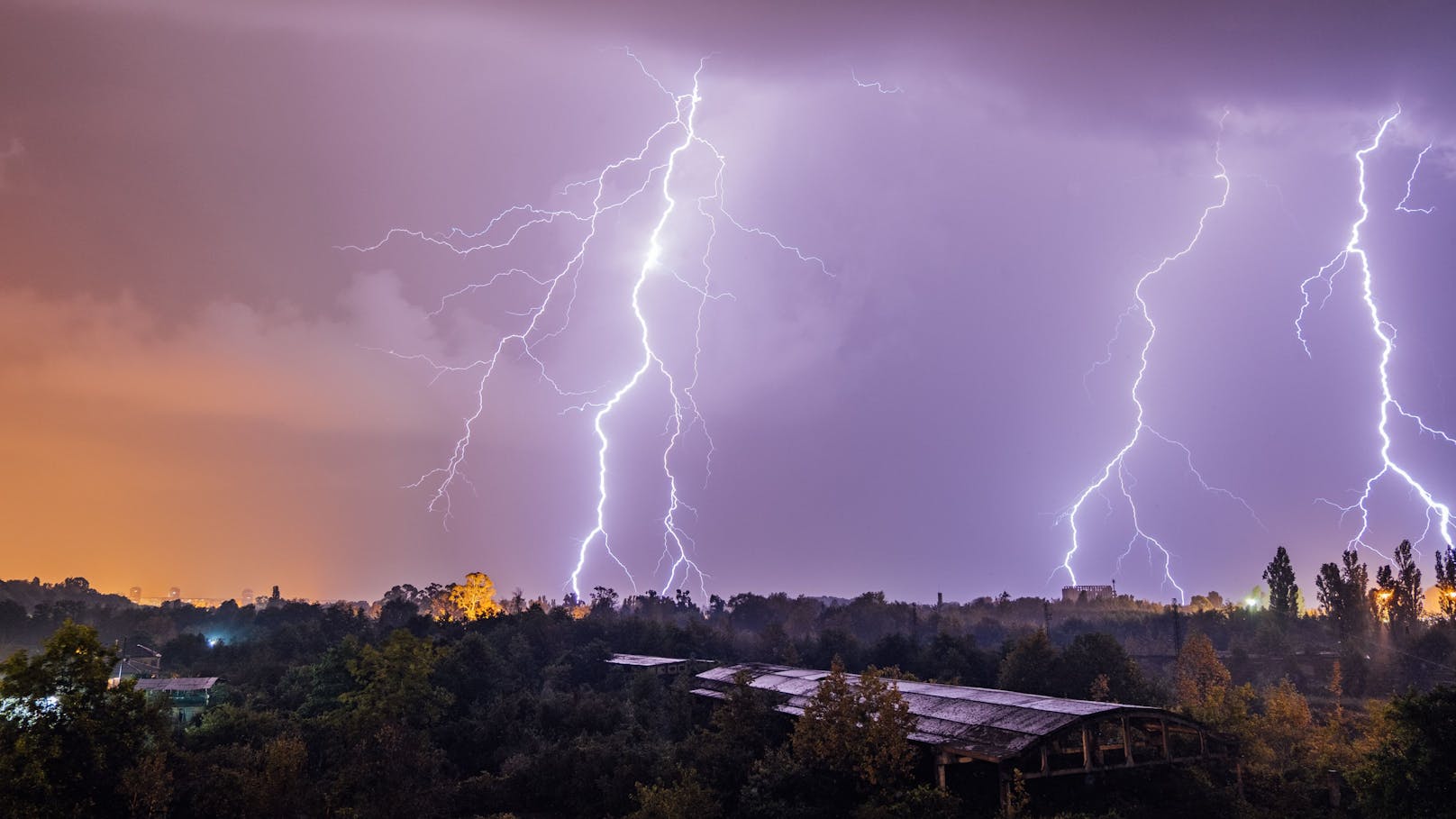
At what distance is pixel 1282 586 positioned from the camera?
60656 mm

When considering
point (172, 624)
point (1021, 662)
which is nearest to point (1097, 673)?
point (1021, 662)

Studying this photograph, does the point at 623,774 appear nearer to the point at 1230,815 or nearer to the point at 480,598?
the point at 1230,815

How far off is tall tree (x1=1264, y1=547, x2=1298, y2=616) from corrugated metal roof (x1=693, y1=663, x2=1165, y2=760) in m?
49.1

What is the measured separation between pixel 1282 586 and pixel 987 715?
5319cm

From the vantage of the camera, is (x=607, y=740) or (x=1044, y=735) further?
(x=607, y=740)

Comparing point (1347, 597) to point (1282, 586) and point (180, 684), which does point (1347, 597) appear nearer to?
point (1282, 586)

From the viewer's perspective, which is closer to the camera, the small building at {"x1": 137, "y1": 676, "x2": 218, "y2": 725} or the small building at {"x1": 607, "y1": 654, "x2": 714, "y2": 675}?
the small building at {"x1": 137, "y1": 676, "x2": 218, "y2": 725}

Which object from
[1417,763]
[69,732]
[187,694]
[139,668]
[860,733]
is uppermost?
[1417,763]

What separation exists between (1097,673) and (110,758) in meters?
29.6

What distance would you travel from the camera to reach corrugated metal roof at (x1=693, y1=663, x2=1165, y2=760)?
58.5 feet

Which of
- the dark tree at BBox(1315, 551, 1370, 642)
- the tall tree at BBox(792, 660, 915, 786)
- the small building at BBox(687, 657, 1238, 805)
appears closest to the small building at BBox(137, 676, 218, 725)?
the small building at BBox(687, 657, 1238, 805)

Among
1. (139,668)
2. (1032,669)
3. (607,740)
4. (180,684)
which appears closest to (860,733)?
(607,740)

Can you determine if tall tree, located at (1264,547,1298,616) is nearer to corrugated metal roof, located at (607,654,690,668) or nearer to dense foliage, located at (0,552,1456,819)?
dense foliage, located at (0,552,1456,819)

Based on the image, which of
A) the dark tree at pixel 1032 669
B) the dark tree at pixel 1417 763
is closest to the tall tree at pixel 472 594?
the dark tree at pixel 1032 669
